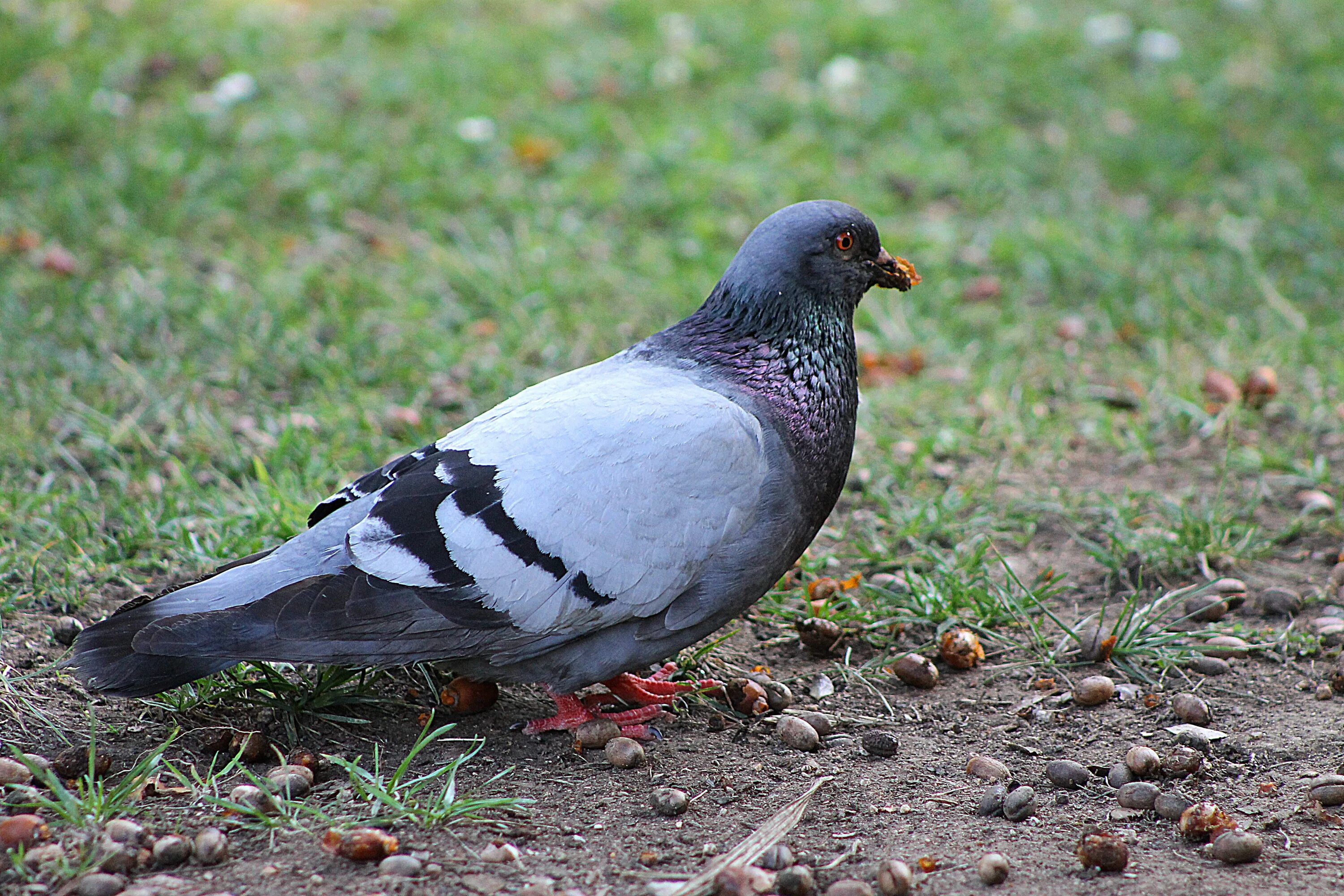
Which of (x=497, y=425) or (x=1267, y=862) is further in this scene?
(x=497, y=425)

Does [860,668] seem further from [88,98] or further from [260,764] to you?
[88,98]

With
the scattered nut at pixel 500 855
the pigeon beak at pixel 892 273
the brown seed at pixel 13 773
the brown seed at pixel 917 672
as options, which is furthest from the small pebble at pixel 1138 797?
the brown seed at pixel 13 773

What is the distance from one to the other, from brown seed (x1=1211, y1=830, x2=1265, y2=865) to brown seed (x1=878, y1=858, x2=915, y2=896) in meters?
0.64

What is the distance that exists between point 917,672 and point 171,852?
6.15 feet

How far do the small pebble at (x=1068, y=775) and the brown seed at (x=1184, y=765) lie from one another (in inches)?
7.0

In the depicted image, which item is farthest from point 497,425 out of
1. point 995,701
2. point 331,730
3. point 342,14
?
point 342,14

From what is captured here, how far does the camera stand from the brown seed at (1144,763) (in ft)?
9.45

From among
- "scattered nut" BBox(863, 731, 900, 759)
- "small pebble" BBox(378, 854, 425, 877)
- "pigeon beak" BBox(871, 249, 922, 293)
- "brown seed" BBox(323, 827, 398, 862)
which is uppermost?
"pigeon beak" BBox(871, 249, 922, 293)

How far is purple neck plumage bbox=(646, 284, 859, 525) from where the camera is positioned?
125 inches

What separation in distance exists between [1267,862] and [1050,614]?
38.2 inches

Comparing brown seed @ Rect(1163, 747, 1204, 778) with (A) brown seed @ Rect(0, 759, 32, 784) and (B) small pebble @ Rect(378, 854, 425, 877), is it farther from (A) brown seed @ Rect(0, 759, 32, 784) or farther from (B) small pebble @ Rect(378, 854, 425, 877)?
(A) brown seed @ Rect(0, 759, 32, 784)

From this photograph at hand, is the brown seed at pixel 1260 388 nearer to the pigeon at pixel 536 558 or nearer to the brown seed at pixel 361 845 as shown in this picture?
the pigeon at pixel 536 558

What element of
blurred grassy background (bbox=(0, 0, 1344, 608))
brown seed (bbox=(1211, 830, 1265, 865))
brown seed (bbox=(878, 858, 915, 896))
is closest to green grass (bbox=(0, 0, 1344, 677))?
blurred grassy background (bbox=(0, 0, 1344, 608))

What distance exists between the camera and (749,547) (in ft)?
9.75
